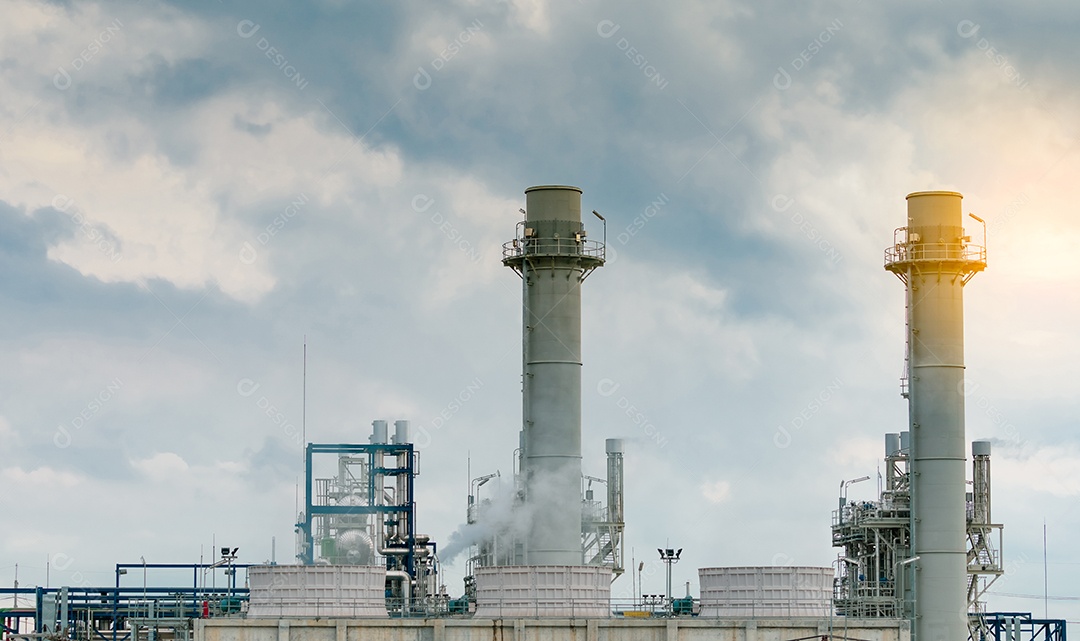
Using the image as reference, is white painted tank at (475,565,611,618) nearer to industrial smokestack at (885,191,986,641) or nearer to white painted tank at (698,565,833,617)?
white painted tank at (698,565,833,617)

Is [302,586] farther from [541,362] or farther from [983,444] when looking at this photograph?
[983,444]

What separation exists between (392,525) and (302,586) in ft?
58.9

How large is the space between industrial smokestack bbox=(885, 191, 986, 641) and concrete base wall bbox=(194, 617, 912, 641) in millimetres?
12105

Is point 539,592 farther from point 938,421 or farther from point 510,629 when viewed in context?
point 938,421

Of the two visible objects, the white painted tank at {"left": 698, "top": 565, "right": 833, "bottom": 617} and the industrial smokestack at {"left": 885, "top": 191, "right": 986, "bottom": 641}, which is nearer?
the white painted tank at {"left": 698, "top": 565, "right": 833, "bottom": 617}

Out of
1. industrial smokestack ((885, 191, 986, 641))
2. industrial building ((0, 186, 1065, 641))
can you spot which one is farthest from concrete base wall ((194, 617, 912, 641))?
industrial smokestack ((885, 191, 986, 641))

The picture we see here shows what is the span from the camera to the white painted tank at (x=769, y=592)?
65250 mm

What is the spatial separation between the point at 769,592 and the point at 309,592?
18.2m

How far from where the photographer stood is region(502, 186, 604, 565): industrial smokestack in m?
70.3

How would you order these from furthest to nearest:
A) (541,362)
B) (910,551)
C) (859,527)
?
(859,527), (910,551), (541,362)

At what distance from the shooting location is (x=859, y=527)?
8169 centimetres

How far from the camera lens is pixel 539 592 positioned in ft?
209

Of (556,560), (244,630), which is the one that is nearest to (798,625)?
(556,560)

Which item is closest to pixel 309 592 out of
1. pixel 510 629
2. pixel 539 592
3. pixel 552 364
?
pixel 510 629
